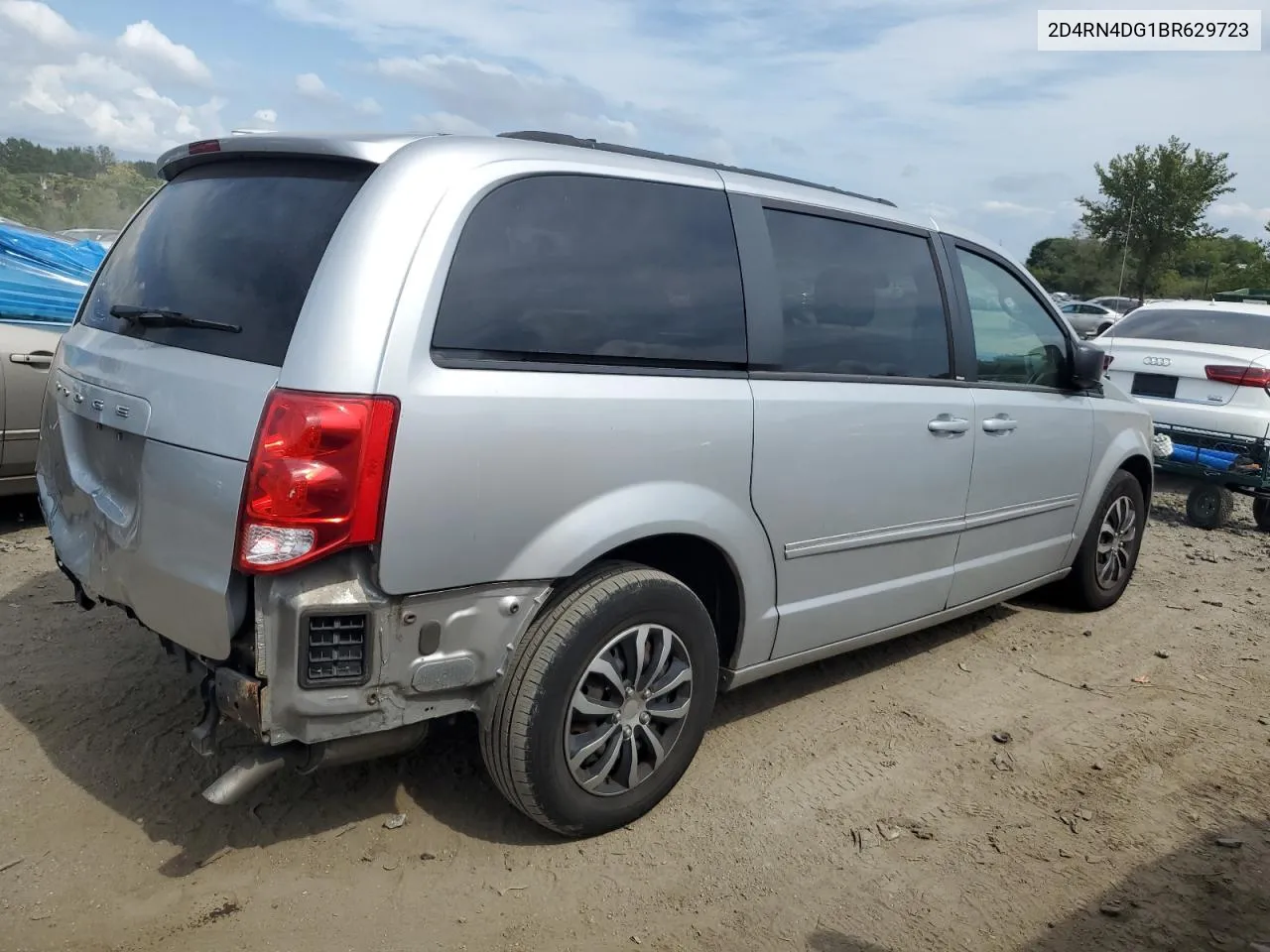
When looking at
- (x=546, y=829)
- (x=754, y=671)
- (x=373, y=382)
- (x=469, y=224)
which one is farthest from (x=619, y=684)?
(x=469, y=224)

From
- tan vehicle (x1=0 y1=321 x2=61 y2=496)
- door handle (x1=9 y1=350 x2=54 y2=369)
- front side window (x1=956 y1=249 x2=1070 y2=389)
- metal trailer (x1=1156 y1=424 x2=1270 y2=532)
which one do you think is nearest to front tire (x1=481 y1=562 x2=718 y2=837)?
front side window (x1=956 y1=249 x2=1070 y2=389)

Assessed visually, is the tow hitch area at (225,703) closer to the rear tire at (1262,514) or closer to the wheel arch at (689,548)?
the wheel arch at (689,548)

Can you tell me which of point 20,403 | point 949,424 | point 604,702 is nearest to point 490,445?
point 604,702

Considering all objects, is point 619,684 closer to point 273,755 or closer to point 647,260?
point 273,755

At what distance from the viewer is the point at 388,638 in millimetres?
2469

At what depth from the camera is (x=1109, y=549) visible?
539 cm

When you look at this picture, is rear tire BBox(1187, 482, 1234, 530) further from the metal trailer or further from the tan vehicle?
the tan vehicle

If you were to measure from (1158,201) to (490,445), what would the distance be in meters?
34.4

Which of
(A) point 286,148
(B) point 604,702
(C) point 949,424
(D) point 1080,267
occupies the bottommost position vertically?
(B) point 604,702

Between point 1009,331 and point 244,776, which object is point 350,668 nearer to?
point 244,776

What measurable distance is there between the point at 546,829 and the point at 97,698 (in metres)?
1.80

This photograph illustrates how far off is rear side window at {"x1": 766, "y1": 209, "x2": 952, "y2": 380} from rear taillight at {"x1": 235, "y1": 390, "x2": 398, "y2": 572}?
1491 millimetres

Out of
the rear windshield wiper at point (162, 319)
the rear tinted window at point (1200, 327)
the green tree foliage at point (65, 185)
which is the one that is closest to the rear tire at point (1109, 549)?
A: the rear tinted window at point (1200, 327)

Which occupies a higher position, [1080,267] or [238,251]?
[1080,267]
